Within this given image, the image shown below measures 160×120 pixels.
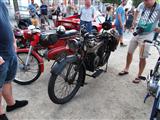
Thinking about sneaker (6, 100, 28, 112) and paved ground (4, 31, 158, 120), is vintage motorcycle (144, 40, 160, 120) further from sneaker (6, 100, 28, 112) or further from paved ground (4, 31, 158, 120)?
sneaker (6, 100, 28, 112)

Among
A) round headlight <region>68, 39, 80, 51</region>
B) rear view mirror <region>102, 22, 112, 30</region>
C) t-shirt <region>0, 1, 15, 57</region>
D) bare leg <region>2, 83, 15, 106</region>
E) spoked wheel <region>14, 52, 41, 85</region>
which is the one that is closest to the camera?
t-shirt <region>0, 1, 15, 57</region>

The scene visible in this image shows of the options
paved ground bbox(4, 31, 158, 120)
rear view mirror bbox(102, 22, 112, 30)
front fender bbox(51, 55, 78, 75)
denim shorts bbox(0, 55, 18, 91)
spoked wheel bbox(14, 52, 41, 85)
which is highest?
rear view mirror bbox(102, 22, 112, 30)

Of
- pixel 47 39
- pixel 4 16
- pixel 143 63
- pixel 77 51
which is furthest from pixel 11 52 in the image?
pixel 143 63

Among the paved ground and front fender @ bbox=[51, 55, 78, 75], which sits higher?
front fender @ bbox=[51, 55, 78, 75]

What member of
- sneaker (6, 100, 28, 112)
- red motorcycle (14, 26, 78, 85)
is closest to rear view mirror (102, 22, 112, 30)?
red motorcycle (14, 26, 78, 85)

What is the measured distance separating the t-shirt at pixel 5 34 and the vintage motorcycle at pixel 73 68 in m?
0.77

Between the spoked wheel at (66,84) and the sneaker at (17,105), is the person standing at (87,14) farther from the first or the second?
the sneaker at (17,105)

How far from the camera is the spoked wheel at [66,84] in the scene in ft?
10.3

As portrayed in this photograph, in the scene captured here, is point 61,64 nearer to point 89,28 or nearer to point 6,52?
point 6,52

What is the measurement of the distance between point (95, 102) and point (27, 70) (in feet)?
4.61

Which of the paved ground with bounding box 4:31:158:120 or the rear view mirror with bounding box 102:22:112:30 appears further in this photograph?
the rear view mirror with bounding box 102:22:112:30

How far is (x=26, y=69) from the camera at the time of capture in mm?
3916

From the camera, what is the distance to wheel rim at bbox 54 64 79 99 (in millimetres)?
3320

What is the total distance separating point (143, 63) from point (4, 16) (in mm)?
2881
